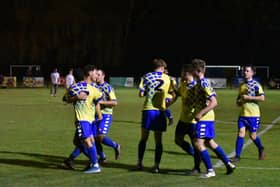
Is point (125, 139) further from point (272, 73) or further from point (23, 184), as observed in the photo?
point (272, 73)

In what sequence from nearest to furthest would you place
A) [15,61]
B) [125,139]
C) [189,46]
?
[125,139] → [15,61] → [189,46]

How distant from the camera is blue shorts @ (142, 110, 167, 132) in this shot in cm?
1049

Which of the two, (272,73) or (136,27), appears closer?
(272,73)

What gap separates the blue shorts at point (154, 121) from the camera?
1049 centimetres

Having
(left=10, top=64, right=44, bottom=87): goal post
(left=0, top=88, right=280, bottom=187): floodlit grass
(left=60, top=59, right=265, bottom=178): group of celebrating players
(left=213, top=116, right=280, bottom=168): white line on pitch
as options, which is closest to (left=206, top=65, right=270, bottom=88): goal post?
(left=10, top=64, right=44, bottom=87): goal post

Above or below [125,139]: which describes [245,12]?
above

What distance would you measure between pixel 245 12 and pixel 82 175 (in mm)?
53069

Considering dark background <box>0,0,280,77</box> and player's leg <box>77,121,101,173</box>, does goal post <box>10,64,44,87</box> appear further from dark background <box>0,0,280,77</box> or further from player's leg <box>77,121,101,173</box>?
player's leg <box>77,121,101,173</box>

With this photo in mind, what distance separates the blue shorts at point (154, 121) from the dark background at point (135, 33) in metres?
50.8

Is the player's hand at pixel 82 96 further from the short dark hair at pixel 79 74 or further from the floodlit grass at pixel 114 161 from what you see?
the floodlit grass at pixel 114 161

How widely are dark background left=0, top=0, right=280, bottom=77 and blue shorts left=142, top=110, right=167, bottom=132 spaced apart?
50.8 m

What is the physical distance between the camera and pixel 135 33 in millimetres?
66125

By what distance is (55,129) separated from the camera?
18.0 meters

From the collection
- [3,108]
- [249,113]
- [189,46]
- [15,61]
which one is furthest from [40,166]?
[189,46]
